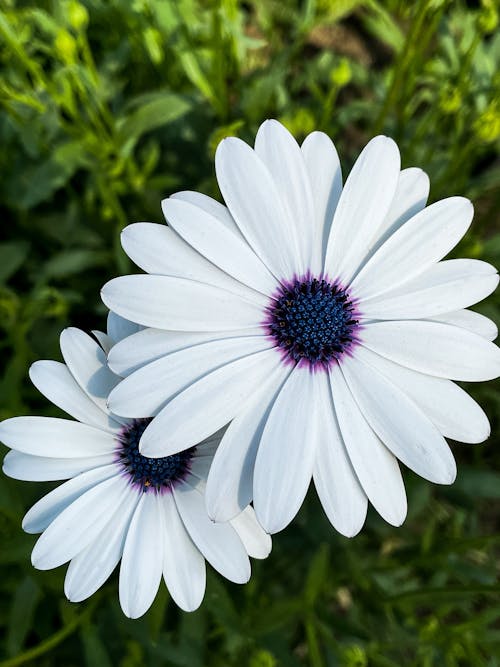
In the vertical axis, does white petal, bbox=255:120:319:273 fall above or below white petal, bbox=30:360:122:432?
above

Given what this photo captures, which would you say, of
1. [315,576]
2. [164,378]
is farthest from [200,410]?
[315,576]

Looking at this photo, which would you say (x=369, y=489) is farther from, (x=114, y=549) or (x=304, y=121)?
(x=304, y=121)

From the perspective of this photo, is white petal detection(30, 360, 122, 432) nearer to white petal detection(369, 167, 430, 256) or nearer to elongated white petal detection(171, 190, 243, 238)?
elongated white petal detection(171, 190, 243, 238)

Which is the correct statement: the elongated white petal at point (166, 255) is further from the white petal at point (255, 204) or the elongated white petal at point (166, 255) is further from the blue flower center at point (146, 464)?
the blue flower center at point (146, 464)

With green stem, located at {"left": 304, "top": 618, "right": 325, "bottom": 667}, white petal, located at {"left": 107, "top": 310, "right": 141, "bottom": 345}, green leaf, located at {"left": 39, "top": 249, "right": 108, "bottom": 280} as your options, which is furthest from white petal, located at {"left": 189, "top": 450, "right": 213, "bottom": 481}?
green leaf, located at {"left": 39, "top": 249, "right": 108, "bottom": 280}

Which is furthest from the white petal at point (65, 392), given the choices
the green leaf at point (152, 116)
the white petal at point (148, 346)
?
the green leaf at point (152, 116)

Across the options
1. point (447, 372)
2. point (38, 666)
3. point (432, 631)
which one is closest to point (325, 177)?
point (447, 372)

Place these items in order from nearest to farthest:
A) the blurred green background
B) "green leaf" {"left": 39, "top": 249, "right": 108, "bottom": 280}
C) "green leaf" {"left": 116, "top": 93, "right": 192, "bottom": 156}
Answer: the blurred green background → "green leaf" {"left": 116, "top": 93, "right": 192, "bottom": 156} → "green leaf" {"left": 39, "top": 249, "right": 108, "bottom": 280}
